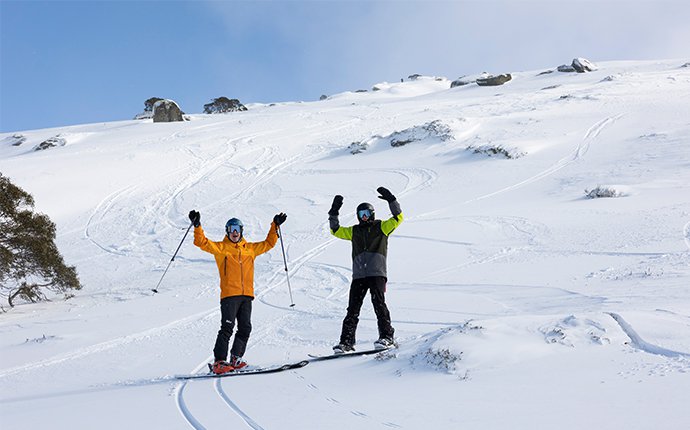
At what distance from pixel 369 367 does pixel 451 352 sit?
919 millimetres

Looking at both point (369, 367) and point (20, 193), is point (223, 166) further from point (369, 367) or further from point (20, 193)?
point (369, 367)

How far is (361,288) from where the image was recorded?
21.0 feet

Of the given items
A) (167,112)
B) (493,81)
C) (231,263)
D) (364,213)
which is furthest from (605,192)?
(493,81)

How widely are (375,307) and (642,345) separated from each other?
2.93 m

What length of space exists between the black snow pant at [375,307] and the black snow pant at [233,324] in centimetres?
110

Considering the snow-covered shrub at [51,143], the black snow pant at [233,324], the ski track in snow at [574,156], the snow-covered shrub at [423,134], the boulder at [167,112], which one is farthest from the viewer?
the boulder at [167,112]

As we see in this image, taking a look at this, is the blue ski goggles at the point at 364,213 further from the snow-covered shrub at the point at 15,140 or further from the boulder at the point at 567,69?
the boulder at the point at 567,69

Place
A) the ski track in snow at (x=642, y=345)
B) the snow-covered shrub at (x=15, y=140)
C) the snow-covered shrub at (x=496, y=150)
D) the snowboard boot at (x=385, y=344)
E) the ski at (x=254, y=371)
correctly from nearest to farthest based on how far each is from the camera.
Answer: the ski track in snow at (x=642, y=345) → the ski at (x=254, y=371) → the snowboard boot at (x=385, y=344) → the snow-covered shrub at (x=496, y=150) → the snow-covered shrub at (x=15, y=140)

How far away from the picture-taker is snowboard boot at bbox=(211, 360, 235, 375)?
19.0ft

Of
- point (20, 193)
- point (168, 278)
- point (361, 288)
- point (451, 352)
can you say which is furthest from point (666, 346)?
point (20, 193)

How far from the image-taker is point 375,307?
20.7 feet

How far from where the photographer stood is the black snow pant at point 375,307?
6.19 meters

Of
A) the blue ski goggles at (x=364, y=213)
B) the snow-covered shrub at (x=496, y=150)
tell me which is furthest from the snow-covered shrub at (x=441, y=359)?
the snow-covered shrub at (x=496, y=150)

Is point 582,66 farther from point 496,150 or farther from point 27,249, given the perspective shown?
point 27,249
